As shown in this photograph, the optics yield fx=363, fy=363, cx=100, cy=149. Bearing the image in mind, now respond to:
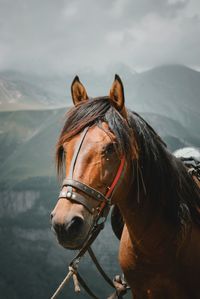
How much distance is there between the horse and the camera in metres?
3.55

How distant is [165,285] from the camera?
460cm

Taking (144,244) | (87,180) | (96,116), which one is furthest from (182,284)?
(96,116)

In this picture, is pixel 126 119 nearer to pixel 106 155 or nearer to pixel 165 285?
pixel 106 155

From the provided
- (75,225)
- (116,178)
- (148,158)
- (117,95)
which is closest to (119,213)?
(148,158)

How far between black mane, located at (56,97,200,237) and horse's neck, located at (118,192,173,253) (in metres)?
0.11

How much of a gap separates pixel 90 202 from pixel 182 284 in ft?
6.32

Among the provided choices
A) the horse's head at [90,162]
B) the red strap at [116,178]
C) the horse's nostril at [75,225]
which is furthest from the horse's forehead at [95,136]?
the horse's nostril at [75,225]

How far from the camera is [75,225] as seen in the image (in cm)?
335

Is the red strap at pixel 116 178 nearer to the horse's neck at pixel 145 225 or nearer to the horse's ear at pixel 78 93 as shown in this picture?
the horse's neck at pixel 145 225

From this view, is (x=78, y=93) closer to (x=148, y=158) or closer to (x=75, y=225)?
(x=148, y=158)

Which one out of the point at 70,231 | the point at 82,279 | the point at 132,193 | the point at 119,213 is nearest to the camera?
the point at 70,231

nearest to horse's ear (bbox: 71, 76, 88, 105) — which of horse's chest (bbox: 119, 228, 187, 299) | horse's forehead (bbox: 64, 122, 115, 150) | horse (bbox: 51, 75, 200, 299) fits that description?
horse (bbox: 51, 75, 200, 299)

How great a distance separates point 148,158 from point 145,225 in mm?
833

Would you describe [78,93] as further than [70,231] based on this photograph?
Yes
